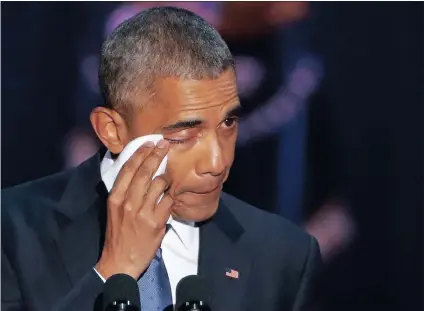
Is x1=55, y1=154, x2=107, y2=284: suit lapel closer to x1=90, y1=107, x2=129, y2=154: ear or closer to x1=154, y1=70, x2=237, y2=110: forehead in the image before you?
x1=90, y1=107, x2=129, y2=154: ear

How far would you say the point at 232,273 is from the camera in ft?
5.77

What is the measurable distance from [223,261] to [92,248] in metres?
0.30

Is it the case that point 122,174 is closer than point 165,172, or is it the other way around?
point 122,174

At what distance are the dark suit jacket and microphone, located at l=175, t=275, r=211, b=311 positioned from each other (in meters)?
0.51

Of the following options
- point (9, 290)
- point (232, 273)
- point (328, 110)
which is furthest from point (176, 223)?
point (328, 110)

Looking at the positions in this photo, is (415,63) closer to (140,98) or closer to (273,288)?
(273,288)

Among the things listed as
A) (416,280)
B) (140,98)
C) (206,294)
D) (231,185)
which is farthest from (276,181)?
(206,294)

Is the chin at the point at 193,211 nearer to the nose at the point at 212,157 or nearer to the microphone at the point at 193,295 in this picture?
the nose at the point at 212,157

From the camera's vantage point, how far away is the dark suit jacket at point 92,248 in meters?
1.65

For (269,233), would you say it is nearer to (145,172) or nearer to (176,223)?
(176,223)

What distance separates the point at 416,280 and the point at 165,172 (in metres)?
1.32

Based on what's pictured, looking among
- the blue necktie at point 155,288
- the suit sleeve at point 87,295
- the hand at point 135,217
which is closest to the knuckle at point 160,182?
the hand at point 135,217

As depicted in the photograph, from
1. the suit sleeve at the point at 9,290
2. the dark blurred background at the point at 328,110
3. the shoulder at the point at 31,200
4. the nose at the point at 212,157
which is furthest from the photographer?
the dark blurred background at the point at 328,110

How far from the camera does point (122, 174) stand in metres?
1.35
